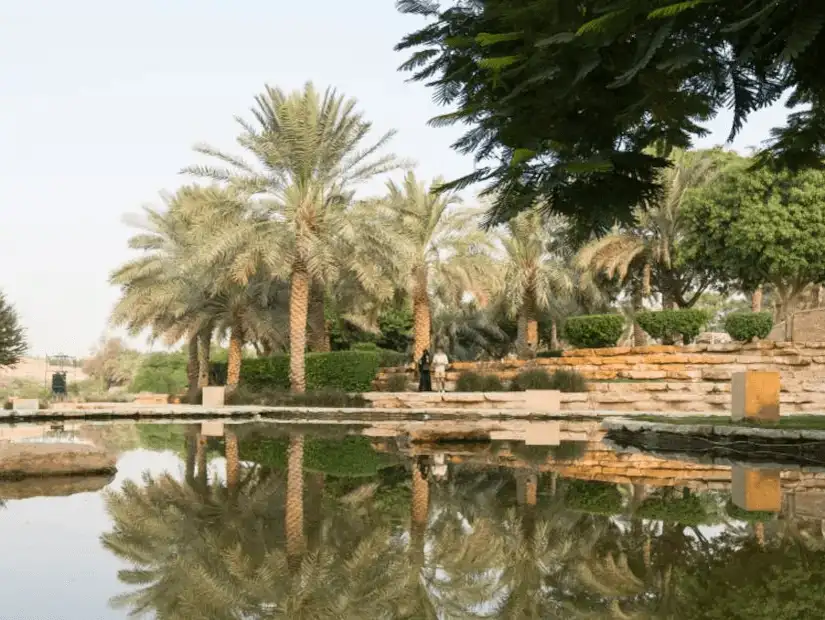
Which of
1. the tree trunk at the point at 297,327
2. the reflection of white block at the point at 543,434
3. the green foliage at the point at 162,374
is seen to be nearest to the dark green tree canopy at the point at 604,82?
the reflection of white block at the point at 543,434

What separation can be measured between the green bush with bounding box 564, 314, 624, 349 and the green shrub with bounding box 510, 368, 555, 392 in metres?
4.27

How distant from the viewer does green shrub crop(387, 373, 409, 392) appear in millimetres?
28270

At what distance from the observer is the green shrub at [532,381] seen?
82.6ft

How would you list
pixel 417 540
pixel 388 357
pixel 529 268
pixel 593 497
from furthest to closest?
1. pixel 529 268
2. pixel 388 357
3. pixel 593 497
4. pixel 417 540

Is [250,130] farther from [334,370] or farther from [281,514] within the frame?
[281,514]

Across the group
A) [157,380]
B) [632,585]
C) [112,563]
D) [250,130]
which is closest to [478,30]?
[632,585]

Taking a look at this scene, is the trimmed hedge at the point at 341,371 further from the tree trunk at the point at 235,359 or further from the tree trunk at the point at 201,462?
the tree trunk at the point at 201,462

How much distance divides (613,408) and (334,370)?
8.75m

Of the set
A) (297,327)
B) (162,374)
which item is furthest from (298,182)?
(162,374)

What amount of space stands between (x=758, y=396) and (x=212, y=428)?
10.6m

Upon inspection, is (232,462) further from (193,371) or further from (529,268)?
(529,268)

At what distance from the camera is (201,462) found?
11492mm

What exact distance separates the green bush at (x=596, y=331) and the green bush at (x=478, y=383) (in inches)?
184

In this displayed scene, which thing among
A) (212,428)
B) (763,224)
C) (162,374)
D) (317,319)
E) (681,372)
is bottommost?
(212,428)
